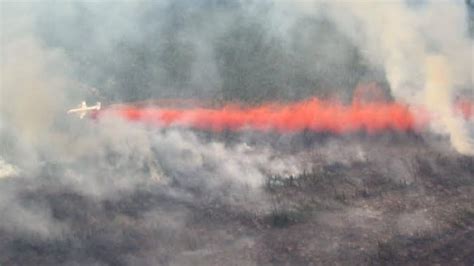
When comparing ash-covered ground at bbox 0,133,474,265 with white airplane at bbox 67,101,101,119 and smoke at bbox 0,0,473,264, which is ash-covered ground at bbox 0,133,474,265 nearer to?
smoke at bbox 0,0,473,264

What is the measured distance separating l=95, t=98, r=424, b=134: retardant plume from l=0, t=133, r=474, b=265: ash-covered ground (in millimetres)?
1916

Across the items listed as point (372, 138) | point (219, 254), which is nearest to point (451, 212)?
point (372, 138)

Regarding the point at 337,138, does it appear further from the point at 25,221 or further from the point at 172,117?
the point at 25,221

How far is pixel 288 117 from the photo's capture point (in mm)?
23688

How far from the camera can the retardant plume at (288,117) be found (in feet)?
75.7

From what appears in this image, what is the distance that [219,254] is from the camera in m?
16.7

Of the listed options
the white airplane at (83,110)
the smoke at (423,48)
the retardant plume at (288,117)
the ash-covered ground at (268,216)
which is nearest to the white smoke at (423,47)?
the smoke at (423,48)

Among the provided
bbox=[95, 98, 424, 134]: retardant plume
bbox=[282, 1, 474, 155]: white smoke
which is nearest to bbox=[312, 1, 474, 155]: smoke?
bbox=[282, 1, 474, 155]: white smoke

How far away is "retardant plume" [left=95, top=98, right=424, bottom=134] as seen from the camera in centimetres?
2306

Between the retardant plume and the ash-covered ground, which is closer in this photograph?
the ash-covered ground

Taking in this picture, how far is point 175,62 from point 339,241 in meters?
12.9

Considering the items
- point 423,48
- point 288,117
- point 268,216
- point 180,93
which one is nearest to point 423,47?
point 423,48

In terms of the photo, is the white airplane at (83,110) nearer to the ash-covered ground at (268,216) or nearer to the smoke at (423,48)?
the ash-covered ground at (268,216)

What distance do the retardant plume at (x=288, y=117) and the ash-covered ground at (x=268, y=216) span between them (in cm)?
192
